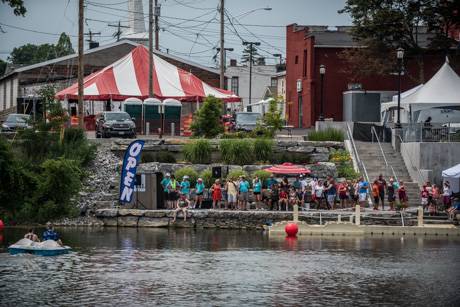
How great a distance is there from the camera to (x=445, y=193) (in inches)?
1905

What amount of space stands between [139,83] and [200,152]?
17.1m

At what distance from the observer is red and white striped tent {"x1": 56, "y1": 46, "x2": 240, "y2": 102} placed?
2662 inches

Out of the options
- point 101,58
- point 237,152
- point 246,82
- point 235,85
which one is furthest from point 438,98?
point 246,82

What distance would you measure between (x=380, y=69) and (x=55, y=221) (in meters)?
27.4

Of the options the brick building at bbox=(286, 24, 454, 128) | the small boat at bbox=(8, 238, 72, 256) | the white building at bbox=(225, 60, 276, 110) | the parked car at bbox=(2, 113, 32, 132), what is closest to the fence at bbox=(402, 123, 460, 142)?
the brick building at bbox=(286, 24, 454, 128)

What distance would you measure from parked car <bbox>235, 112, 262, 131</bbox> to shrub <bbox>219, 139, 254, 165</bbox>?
10.9m

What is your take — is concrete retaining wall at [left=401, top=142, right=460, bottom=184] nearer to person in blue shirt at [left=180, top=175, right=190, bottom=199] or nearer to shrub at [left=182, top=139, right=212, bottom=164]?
shrub at [left=182, top=139, right=212, bottom=164]

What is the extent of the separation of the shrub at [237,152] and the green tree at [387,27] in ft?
52.0

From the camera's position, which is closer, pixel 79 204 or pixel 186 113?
pixel 79 204

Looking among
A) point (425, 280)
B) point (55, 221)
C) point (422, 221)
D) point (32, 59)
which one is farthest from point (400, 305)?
point (32, 59)

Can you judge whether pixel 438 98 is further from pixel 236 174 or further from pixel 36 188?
pixel 36 188

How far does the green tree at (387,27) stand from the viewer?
67312mm

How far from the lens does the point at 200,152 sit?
55.2 m

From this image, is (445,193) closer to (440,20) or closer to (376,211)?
(376,211)
